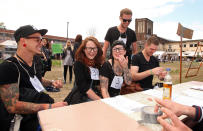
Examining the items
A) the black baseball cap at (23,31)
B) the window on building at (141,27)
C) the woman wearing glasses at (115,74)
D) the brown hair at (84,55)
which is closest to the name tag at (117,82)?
the woman wearing glasses at (115,74)

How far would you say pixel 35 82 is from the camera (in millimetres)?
1609

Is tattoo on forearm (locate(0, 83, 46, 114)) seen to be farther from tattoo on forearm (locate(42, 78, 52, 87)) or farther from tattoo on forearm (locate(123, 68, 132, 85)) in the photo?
tattoo on forearm (locate(123, 68, 132, 85))

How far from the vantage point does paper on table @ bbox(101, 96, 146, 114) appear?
1.29 metres

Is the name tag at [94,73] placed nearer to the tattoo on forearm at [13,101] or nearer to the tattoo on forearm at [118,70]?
the tattoo on forearm at [118,70]

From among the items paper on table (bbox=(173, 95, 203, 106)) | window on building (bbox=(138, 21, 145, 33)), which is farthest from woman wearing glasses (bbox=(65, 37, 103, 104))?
window on building (bbox=(138, 21, 145, 33))

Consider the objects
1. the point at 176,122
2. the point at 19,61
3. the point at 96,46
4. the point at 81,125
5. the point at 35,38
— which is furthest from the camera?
the point at 96,46

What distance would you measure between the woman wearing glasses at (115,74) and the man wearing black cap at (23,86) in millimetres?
819

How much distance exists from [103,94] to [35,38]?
1.16 m

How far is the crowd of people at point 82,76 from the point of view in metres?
1.30

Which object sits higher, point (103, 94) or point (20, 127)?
point (103, 94)

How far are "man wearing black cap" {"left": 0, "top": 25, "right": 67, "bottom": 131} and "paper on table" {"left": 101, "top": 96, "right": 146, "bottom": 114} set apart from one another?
0.56 metres

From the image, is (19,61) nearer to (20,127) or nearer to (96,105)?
(20,127)

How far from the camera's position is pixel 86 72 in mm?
2191

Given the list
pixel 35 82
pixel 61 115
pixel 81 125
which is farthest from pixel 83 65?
pixel 81 125
